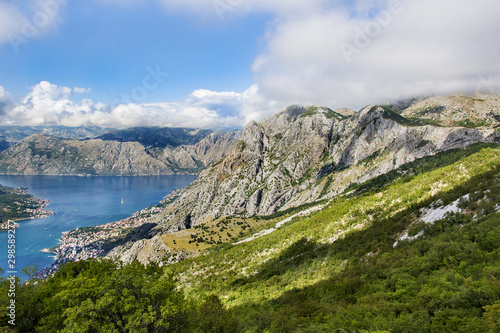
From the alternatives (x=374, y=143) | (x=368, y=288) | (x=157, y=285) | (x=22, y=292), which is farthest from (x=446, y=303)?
(x=374, y=143)

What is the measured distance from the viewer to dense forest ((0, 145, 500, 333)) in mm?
15180

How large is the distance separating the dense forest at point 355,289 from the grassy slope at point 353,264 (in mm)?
158

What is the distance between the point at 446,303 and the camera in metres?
14.8

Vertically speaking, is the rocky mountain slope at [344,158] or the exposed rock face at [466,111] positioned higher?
the exposed rock face at [466,111]

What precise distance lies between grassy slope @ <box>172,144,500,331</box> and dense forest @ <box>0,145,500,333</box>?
16 cm

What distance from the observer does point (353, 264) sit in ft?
106

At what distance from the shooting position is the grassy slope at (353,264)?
17641mm

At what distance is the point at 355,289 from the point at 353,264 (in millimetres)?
8921

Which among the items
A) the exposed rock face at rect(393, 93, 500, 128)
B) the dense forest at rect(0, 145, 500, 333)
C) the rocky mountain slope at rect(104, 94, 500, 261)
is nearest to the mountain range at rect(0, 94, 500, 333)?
the dense forest at rect(0, 145, 500, 333)

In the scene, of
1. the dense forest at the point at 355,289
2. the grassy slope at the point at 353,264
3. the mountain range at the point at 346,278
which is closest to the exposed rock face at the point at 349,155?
the mountain range at the point at 346,278

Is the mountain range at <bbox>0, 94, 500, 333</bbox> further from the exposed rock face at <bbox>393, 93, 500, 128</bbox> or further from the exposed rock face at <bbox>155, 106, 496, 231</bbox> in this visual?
the exposed rock face at <bbox>393, 93, 500, 128</bbox>

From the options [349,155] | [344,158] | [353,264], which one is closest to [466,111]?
[349,155]

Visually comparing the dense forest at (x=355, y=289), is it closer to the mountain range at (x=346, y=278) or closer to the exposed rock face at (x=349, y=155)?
the mountain range at (x=346, y=278)

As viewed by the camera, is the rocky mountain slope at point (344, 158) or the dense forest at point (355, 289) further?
the rocky mountain slope at point (344, 158)
